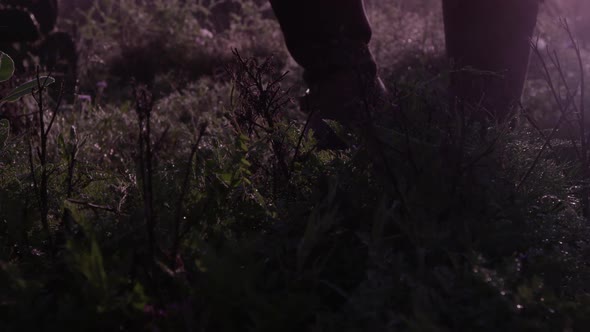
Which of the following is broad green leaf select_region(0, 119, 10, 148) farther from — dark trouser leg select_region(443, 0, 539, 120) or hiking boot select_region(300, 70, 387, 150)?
dark trouser leg select_region(443, 0, 539, 120)

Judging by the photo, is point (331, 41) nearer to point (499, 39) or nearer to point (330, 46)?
point (330, 46)

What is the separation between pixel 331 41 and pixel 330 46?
0.05ft

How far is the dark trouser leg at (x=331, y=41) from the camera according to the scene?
2154 millimetres

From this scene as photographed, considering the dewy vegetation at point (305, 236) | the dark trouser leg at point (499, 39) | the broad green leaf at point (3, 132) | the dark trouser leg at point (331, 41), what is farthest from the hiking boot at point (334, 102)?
the broad green leaf at point (3, 132)

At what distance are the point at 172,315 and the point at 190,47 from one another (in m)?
4.84

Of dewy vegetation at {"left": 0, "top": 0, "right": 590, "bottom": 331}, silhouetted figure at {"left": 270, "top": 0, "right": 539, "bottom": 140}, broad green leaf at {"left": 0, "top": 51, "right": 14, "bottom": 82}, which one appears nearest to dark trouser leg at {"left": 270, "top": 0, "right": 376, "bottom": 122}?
silhouetted figure at {"left": 270, "top": 0, "right": 539, "bottom": 140}

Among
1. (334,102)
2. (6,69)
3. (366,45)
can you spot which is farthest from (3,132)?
(366,45)

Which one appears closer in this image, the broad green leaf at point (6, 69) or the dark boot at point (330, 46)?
the broad green leaf at point (6, 69)

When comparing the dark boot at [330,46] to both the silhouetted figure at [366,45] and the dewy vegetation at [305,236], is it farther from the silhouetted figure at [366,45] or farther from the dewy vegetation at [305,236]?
the dewy vegetation at [305,236]

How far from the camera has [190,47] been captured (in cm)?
577

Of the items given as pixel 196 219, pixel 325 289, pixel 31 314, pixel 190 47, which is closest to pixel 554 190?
Answer: pixel 325 289

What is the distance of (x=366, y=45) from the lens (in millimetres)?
2256

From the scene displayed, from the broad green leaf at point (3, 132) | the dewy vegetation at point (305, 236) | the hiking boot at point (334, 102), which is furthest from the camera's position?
the hiking boot at point (334, 102)

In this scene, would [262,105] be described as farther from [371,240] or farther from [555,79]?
[555,79]
